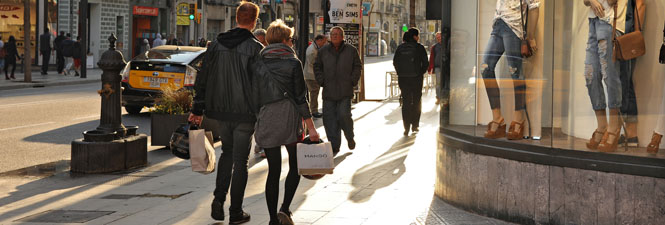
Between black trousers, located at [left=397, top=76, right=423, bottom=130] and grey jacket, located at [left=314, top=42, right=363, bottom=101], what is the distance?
2.70 meters

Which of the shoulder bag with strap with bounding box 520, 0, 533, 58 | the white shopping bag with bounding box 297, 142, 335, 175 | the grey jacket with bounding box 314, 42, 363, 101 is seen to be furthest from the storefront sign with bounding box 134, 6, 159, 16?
the white shopping bag with bounding box 297, 142, 335, 175

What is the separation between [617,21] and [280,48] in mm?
2475

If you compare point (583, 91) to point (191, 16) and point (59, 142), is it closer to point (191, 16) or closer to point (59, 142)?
point (59, 142)

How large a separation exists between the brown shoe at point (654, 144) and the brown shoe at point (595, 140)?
1.25 ft

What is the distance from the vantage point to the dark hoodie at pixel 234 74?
783cm

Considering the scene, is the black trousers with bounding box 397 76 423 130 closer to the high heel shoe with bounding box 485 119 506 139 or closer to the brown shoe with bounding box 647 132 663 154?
the high heel shoe with bounding box 485 119 506 139

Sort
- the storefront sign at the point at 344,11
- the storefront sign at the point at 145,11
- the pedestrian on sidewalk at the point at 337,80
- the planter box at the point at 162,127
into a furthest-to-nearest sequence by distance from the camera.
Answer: the storefront sign at the point at 145,11 < the storefront sign at the point at 344,11 < the planter box at the point at 162,127 < the pedestrian on sidewalk at the point at 337,80

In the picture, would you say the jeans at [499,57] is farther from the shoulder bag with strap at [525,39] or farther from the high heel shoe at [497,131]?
the high heel shoe at [497,131]

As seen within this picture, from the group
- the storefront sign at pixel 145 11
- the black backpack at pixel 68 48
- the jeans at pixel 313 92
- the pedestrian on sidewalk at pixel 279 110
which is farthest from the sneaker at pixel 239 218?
the storefront sign at pixel 145 11

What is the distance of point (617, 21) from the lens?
749 cm

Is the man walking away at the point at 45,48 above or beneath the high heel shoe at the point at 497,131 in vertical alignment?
above

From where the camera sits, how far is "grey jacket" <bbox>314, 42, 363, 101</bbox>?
1302cm

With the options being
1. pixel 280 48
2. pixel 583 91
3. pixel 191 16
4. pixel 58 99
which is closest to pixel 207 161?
pixel 280 48

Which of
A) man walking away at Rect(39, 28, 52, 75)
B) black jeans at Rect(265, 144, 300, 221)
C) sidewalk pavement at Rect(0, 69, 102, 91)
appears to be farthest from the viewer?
man walking away at Rect(39, 28, 52, 75)
